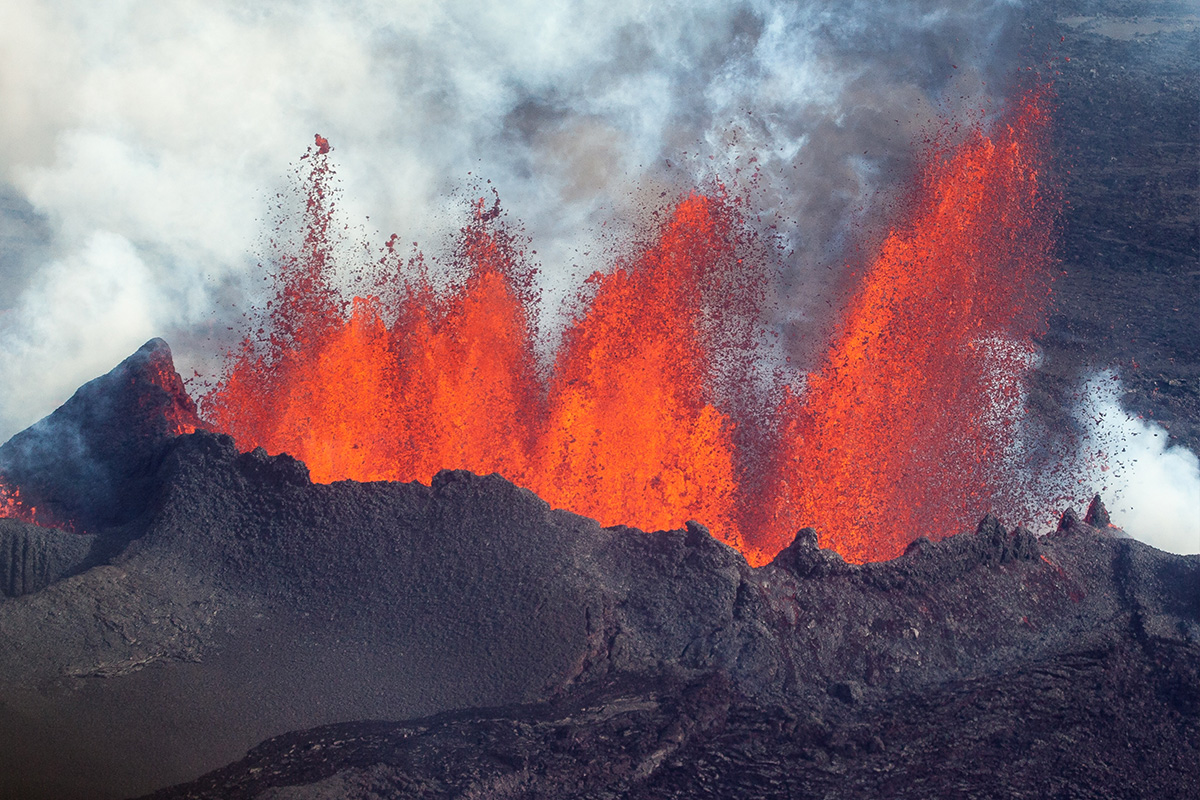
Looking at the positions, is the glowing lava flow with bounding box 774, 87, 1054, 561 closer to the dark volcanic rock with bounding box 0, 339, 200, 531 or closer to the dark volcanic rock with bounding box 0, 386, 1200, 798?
the dark volcanic rock with bounding box 0, 386, 1200, 798

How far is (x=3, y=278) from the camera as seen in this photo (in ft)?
56.3

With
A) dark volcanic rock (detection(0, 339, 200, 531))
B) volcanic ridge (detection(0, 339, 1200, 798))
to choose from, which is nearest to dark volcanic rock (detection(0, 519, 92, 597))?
volcanic ridge (detection(0, 339, 1200, 798))

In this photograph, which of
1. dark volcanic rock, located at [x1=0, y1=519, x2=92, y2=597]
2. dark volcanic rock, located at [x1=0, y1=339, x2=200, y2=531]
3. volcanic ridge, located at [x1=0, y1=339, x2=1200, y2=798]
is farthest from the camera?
dark volcanic rock, located at [x1=0, y1=339, x2=200, y2=531]

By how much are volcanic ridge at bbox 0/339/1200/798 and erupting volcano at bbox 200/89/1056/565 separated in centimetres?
438

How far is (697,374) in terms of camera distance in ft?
52.0

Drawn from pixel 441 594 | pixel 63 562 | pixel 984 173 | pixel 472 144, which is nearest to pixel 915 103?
pixel 984 173

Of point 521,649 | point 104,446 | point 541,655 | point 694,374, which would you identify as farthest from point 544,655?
point 694,374

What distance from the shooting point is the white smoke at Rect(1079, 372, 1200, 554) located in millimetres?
13617

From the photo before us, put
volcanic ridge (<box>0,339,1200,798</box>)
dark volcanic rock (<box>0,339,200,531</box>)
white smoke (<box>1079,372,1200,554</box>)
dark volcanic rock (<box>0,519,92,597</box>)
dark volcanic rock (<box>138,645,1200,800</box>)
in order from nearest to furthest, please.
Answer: dark volcanic rock (<box>138,645,1200,800</box>) < volcanic ridge (<box>0,339,1200,798</box>) < dark volcanic rock (<box>0,519,92,597</box>) < dark volcanic rock (<box>0,339,200,531</box>) < white smoke (<box>1079,372,1200,554</box>)

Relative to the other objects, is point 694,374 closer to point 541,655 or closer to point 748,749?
point 541,655

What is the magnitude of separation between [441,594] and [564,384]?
715cm

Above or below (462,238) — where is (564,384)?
below

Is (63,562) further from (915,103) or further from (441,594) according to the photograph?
(915,103)

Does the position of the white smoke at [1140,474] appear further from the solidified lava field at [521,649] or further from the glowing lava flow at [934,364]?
the solidified lava field at [521,649]
